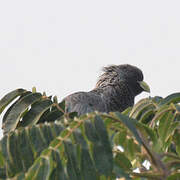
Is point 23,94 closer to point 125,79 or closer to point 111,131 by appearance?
point 111,131

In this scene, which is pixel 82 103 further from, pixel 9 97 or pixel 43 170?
pixel 43 170

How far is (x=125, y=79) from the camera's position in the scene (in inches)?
316

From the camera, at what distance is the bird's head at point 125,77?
313 inches

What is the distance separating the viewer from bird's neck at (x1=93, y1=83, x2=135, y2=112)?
289 inches

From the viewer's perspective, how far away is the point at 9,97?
12.5 feet

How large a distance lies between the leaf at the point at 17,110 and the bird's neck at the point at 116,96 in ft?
11.0

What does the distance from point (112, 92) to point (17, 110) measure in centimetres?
403

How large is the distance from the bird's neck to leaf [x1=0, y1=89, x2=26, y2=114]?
327cm

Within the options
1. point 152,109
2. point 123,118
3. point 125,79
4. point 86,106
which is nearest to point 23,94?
point 152,109

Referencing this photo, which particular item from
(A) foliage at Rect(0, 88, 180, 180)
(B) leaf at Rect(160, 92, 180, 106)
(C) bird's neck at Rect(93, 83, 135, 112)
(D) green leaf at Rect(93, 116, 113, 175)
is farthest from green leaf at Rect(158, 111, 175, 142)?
(C) bird's neck at Rect(93, 83, 135, 112)

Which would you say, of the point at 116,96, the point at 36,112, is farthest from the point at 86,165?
the point at 116,96

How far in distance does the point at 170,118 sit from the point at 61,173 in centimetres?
97

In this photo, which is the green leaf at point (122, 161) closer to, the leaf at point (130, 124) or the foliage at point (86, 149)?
the foliage at point (86, 149)

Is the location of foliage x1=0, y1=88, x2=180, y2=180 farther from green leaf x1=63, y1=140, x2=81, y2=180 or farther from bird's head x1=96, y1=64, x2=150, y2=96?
bird's head x1=96, y1=64, x2=150, y2=96
